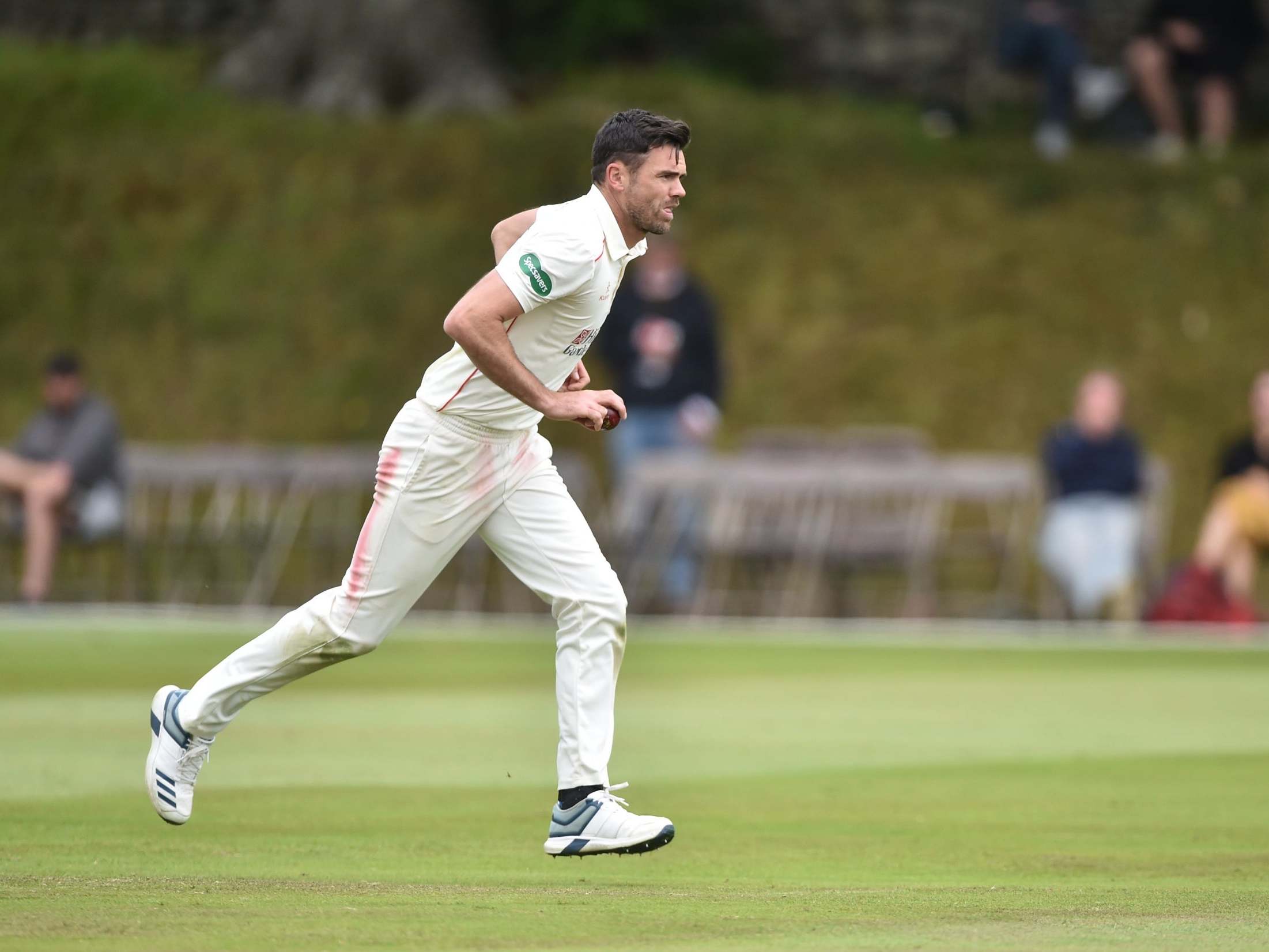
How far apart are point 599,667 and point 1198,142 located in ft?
58.2

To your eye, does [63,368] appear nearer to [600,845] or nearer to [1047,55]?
[1047,55]

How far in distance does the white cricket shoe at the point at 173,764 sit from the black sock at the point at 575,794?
1.09 metres

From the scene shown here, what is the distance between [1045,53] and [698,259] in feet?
11.7

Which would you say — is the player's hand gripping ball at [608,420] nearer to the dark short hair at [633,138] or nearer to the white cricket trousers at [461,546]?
the white cricket trousers at [461,546]

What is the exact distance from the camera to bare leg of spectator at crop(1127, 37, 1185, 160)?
2272cm

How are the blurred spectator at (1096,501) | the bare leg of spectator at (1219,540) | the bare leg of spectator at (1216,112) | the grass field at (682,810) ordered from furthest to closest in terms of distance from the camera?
the bare leg of spectator at (1216,112) → the blurred spectator at (1096,501) → the bare leg of spectator at (1219,540) → the grass field at (682,810)

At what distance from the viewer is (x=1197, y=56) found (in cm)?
2277

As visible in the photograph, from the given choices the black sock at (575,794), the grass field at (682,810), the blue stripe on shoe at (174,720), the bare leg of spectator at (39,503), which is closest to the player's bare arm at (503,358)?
the black sock at (575,794)

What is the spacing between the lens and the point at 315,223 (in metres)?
23.3

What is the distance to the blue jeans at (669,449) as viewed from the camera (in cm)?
1758

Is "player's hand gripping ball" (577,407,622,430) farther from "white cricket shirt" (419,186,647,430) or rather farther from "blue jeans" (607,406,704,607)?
"blue jeans" (607,406,704,607)

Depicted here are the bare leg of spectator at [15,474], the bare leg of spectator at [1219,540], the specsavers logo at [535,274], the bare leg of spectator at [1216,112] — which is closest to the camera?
the specsavers logo at [535,274]

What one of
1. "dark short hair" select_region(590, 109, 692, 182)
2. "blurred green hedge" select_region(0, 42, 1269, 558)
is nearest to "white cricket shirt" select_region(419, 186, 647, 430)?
"dark short hair" select_region(590, 109, 692, 182)

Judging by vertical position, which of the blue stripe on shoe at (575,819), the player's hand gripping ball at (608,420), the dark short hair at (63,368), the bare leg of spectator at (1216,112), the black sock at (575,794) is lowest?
the blue stripe on shoe at (575,819)
